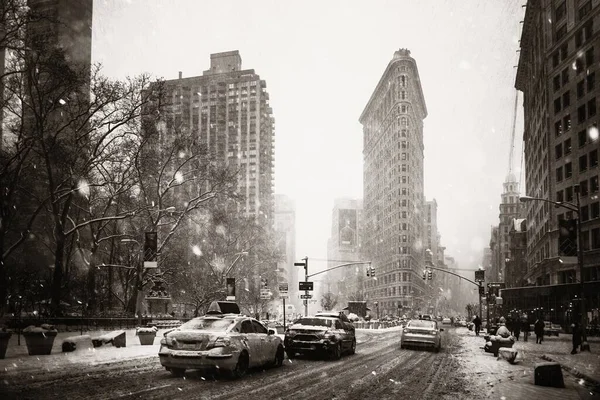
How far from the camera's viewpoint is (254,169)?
166500 millimetres

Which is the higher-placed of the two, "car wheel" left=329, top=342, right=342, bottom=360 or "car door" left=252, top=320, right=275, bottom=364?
"car door" left=252, top=320, right=275, bottom=364

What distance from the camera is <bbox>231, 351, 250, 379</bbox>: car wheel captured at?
44.2 ft

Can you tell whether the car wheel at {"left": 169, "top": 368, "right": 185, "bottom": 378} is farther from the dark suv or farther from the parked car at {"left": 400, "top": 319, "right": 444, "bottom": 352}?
the parked car at {"left": 400, "top": 319, "right": 444, "bottom": 352}

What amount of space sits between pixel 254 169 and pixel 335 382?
6088 inches

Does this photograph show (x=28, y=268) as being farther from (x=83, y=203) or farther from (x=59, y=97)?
(x=59, y=97)

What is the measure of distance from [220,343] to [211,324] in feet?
4.03

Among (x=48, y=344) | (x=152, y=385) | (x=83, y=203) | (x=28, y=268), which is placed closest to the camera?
(x=152, y=385)

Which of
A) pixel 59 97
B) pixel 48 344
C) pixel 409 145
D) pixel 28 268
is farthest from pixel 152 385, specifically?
pixel 409 145

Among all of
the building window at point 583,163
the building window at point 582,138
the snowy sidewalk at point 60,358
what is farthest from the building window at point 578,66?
the snowy sidewalk at point 60,358

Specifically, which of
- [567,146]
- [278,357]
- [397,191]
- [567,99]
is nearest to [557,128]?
[567,146]

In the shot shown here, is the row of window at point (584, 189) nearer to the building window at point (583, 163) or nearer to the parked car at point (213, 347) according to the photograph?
the building window at point (583, 163)

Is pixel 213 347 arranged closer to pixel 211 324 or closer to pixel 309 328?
pixel 211 324

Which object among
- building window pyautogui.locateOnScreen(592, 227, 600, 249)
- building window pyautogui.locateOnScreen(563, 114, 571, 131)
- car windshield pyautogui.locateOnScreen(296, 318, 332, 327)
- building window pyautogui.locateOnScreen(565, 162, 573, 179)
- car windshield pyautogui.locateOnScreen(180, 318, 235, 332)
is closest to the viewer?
car windshield pyautogui.locateOnScreen(180, 318, 235, 332)

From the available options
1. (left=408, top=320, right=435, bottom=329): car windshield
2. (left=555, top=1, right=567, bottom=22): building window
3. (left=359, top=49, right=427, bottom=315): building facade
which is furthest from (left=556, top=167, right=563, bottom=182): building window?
(left=359, top=49, right=427, bottom=315): building facade
